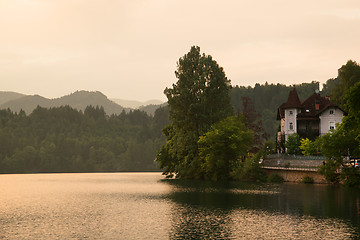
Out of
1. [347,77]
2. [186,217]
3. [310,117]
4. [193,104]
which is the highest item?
[347,77]

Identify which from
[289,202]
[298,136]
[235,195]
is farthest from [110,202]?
[298,136]

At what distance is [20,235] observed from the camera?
35406mm

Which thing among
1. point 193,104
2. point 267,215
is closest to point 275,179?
point 193,104

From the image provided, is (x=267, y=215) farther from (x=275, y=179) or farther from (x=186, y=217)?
(x=275, y=179)

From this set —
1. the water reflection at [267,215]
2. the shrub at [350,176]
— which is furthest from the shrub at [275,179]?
the water reflection at [267,215]

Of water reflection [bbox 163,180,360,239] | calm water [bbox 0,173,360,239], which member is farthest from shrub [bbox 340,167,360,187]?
calm water [bbox 0,173,360,239]

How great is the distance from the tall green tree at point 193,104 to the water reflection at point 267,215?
3977 cm

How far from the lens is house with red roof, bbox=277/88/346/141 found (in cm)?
11469

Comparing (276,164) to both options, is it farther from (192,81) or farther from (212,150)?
(192,81)

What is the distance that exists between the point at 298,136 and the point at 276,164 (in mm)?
14763

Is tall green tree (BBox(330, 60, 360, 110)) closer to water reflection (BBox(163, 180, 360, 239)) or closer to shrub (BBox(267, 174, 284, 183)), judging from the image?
shrub (BBox(267, 174, 284, 183))

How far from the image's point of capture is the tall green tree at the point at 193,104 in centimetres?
10538

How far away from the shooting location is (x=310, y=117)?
11712 centimetres

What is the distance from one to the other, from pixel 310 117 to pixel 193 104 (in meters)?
33.1
